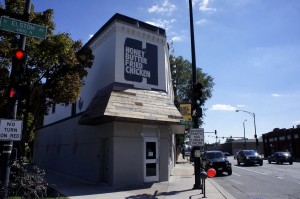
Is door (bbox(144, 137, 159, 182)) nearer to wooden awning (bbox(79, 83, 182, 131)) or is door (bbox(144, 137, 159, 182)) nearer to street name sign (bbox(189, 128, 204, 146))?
wooden awning (bbox(79, 83, 182, 131))

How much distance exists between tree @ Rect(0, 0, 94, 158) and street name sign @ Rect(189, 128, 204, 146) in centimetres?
597

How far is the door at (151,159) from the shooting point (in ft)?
50.9

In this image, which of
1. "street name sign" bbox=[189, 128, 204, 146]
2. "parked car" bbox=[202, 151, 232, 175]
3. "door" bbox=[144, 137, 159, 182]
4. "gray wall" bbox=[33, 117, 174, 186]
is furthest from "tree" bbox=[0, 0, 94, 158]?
"parked car" bbox=[202, 151, 232, 175]

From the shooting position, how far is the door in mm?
15508

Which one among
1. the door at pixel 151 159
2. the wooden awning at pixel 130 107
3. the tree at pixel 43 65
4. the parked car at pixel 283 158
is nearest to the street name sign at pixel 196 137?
the wooden awning at pixel 130 107

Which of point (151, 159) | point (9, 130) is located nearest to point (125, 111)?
point (151, 159)

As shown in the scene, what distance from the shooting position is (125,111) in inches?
549

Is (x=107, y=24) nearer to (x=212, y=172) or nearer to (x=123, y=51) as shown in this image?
(x=123, y=51)

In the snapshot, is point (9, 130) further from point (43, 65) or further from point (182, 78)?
point (182, 78)

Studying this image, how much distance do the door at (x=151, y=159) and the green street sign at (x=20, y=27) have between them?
8523 mm

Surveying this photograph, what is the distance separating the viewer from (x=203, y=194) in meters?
11.7

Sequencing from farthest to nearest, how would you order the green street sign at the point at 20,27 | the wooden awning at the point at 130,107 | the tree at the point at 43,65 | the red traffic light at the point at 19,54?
the wooden awning at the point at 130,107 → the tree at the point at 43,65 → the green street sign at the point at 20,27 → the red traffic light at the point at 19,54

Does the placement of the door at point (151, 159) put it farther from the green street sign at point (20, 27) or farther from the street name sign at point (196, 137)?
the green street sign at point (20, 27)

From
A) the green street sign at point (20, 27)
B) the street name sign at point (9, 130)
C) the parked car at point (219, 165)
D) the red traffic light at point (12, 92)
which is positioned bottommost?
the parked car at point (219, 165)
